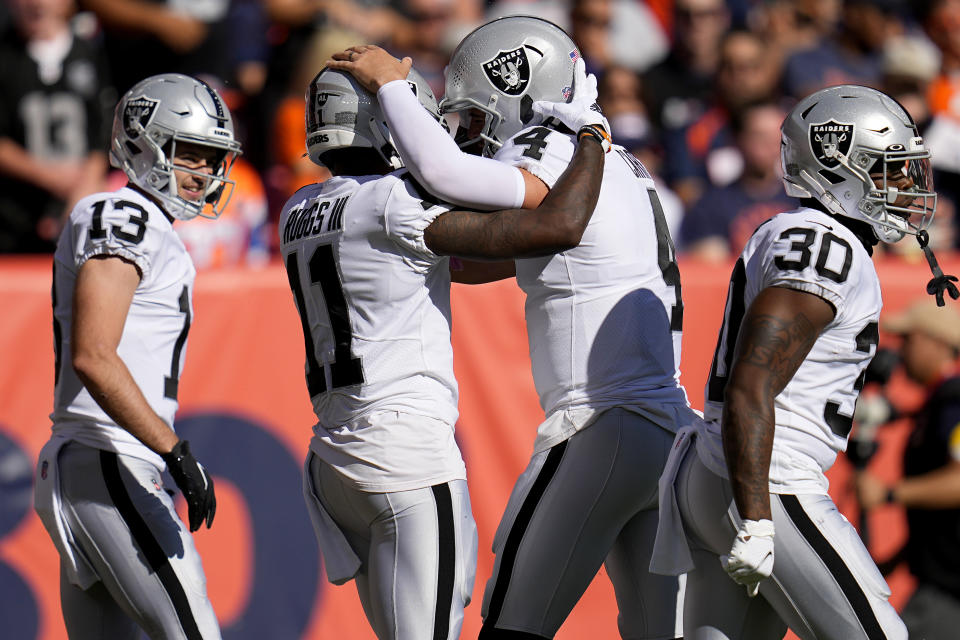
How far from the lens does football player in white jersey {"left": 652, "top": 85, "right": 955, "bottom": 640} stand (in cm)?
316

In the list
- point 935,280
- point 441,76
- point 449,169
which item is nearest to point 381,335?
point 449,169

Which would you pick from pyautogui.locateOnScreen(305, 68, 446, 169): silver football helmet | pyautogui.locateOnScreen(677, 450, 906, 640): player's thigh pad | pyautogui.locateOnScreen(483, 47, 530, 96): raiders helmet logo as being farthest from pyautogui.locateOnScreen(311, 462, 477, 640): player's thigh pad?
pyautogui.locateOnScreen(483, 47, 530, 96): raiders helmet logo

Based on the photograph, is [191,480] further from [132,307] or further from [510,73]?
[510,73]

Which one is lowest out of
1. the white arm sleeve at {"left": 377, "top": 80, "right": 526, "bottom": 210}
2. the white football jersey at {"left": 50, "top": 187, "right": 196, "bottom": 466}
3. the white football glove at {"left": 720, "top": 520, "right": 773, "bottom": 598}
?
the white football glove at {"left": 720, "top": 520, "right": 773, "bottom": 598}

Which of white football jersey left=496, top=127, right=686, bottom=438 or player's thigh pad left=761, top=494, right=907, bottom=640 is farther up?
white football jersey left=496, top=127, right=686, bottom=438

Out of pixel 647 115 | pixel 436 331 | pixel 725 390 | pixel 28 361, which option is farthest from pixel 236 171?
pixel 725 390

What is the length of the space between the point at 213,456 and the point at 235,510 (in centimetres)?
25

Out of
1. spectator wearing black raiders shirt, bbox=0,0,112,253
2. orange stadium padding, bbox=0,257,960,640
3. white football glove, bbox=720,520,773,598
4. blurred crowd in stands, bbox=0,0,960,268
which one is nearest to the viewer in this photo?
white football glove, bbox=720,520,773,598

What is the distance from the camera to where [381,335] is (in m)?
3.53

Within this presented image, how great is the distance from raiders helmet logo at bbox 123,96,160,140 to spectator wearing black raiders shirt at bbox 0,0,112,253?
2788 millimetres

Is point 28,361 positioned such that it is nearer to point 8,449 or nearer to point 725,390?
point 8,449

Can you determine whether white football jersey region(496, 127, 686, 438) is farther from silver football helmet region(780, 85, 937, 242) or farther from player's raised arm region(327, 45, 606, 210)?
silver football helmet region(780, 85, 937, 242)

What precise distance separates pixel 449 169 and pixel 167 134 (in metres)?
1.29

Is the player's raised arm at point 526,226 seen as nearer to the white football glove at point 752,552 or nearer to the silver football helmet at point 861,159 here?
the silver football helmet at point 861,159
